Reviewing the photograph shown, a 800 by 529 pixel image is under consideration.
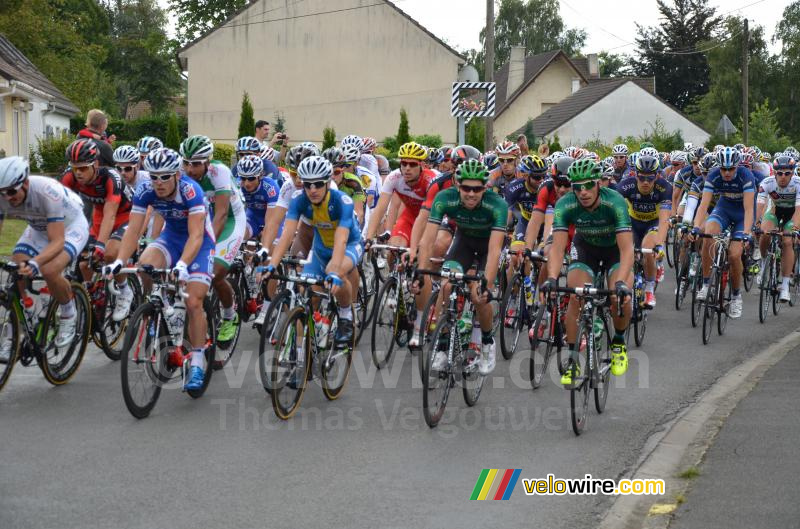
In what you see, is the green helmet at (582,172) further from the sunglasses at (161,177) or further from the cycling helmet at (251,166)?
the cycling helmet at (251,166)

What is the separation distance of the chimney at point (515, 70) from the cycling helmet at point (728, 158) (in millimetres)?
62065

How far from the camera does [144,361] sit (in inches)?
311

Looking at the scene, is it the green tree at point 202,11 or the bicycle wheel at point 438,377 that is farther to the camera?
the green tree at point 202,11

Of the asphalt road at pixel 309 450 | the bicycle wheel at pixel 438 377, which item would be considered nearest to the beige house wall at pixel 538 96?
the asphalt road at pixel 309 450

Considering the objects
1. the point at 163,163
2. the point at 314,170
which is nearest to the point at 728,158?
the point at 314,170

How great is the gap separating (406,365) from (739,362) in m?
3.55

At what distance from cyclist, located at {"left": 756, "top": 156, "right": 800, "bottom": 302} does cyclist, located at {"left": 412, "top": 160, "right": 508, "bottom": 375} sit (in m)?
6.45

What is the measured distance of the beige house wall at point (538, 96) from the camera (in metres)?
73.0

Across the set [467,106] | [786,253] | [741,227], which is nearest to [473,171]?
[741,227]

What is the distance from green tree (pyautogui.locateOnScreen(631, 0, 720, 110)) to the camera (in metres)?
81.4

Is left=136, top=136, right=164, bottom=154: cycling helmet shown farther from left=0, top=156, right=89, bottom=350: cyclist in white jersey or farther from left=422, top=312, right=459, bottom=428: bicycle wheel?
left=422, top=312, right=459, bottom=428: bicycle wheel

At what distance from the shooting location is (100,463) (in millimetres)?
6770

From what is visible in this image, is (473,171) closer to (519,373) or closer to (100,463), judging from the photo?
(519,373)

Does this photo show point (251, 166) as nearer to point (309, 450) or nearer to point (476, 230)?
point (476, 230)
